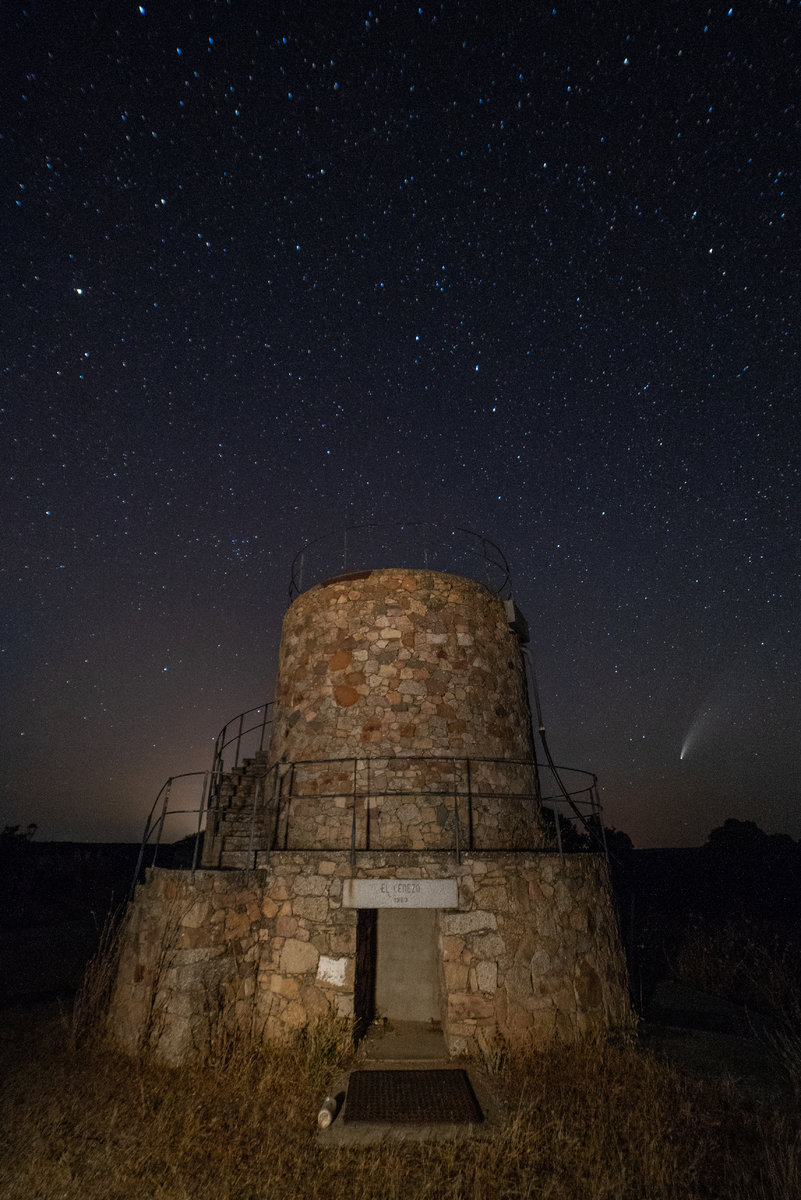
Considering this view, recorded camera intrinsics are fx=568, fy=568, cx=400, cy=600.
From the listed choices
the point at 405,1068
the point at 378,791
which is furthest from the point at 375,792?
the point at 405,1068

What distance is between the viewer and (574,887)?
27.2ft

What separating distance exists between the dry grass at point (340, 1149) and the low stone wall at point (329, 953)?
1.45 ft

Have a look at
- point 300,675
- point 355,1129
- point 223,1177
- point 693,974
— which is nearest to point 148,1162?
point 223,1177

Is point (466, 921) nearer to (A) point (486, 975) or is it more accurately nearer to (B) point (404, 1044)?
(A) point (486, 975)

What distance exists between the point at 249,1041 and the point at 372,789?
3.74 metres

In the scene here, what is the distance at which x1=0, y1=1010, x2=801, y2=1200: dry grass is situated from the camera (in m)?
4.61

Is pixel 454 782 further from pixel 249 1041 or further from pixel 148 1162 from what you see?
pixel 148 1162

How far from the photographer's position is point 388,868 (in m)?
8.02

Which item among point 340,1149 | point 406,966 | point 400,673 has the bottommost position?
point 340,1149

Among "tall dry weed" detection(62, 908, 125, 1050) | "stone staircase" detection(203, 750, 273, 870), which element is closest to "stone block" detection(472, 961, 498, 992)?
"stone staircase" detection(203, 750, 273, 870)

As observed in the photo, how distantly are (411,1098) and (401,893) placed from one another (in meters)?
2.16

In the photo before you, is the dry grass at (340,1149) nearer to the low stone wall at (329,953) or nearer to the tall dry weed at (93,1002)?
the low stone wall at (329,953)

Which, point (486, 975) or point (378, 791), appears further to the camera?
point (378, 791)

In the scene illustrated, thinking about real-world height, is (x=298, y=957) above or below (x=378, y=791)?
below
